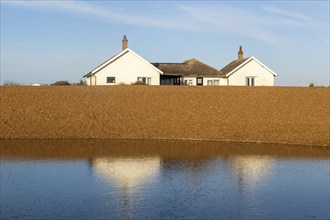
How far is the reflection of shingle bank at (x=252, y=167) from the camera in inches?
822

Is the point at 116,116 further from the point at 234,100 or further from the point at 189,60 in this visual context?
the point at 189,60

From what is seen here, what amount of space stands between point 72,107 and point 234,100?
14778 millimetres

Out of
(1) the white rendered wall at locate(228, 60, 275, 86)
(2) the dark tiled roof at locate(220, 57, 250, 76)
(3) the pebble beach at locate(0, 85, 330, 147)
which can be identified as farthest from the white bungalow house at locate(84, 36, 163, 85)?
(1) the white rendered wall at locate(228, 60, 275, 86)

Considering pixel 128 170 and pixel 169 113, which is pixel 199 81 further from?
pixel 128 170

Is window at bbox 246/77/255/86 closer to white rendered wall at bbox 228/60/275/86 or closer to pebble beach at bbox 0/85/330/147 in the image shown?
white rendered wall at bbox 228/60/275/86

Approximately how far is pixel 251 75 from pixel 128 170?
39260 mm

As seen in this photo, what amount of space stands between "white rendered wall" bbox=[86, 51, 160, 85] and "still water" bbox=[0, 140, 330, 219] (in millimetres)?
21978

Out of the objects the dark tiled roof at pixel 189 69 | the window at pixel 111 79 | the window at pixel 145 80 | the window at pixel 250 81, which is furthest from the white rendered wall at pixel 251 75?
the window at pixel 111 79

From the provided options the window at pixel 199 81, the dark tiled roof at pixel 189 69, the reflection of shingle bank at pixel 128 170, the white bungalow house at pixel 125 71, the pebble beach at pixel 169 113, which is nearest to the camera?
the reflection of shingle bank at pixel 128 170

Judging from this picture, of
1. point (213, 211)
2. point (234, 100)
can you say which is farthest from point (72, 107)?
point (213, 211)

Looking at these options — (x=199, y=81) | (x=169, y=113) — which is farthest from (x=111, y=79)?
(x=169, y=113)

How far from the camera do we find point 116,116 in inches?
1535

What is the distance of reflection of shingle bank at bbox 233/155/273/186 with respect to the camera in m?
20.9

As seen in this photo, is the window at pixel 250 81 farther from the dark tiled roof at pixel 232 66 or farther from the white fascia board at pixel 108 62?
the white fascia board at pixel 108 62
